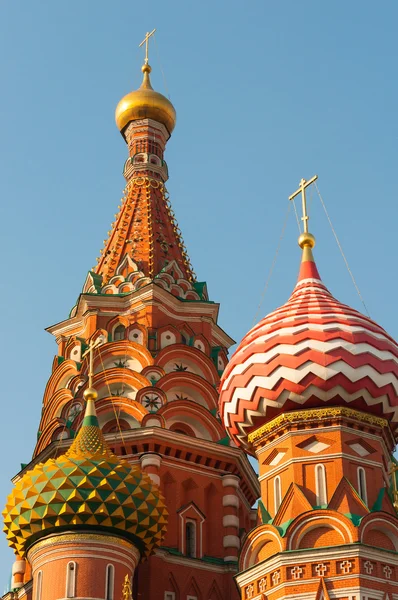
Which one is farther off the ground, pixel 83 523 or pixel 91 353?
pixel 91 353

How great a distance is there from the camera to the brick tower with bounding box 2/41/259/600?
2394 cm

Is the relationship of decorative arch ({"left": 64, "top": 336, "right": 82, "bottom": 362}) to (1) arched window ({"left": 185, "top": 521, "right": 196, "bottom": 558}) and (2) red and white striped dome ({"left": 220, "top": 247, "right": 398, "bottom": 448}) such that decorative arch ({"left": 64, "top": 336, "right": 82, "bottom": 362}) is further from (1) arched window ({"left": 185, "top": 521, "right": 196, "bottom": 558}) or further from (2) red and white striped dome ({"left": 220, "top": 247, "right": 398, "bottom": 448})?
(2) red and white striped dome ({"left": 220, "top": 247, "right": 398, "bottom": 448})

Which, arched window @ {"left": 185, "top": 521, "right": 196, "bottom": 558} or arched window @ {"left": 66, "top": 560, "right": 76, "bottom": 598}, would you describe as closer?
arched window @ {"left": 66, "top": 560, "right": 76, "bottom": 598}

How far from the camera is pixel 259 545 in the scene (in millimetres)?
20766

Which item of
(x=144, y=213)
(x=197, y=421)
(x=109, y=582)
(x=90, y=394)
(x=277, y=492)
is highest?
(x=144, y=213)

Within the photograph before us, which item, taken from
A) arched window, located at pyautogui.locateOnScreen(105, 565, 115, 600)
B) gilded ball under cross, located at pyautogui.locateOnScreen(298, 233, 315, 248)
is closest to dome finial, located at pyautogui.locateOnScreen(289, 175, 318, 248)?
gilded ball under cross, located at pyautogui.locateOnScreen(298, 233, 315, 248)

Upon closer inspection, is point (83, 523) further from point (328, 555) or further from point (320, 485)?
point (328, 555)

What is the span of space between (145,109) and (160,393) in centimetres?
864

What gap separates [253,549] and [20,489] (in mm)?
3866

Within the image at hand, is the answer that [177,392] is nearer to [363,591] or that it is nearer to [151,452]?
[151,452]

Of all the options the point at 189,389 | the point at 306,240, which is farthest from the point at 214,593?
the point at 306,240

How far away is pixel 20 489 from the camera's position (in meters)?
21.6

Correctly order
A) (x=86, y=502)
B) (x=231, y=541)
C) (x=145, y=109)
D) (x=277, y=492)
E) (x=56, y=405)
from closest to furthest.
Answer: (x=86, y=502)
(x=277, y=492)
(x=231, y=541)
(x=56, y=405)
(x=145, y=109)

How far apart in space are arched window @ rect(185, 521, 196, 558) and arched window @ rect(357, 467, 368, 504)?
4290 mm
